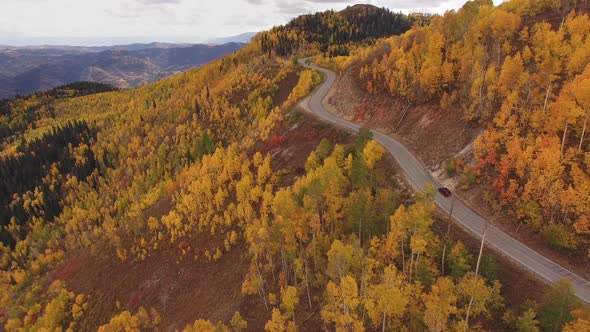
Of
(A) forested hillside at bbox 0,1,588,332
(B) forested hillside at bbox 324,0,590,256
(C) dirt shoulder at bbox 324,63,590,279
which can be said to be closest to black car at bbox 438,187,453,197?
(C) dirt shoulder at bbox 324,63,590,279

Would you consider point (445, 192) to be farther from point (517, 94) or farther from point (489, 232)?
point (517, 94)

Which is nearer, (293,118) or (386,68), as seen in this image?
(386,68)

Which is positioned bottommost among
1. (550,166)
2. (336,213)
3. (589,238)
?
(336,213)

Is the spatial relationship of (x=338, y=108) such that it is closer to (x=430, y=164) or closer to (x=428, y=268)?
(x=430, y=164)

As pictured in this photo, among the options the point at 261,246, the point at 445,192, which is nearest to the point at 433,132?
the point at 445,192

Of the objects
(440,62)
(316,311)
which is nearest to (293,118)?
(440,62)

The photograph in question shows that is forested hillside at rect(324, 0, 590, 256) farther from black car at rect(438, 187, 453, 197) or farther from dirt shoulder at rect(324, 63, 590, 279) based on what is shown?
black car at rect(438, 187, 453, 197)

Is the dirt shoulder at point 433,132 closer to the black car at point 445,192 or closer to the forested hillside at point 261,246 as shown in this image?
the black car at point 445,192

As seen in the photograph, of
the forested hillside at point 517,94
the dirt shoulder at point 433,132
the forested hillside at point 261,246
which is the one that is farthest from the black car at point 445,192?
the forested hillside at point 261,246
